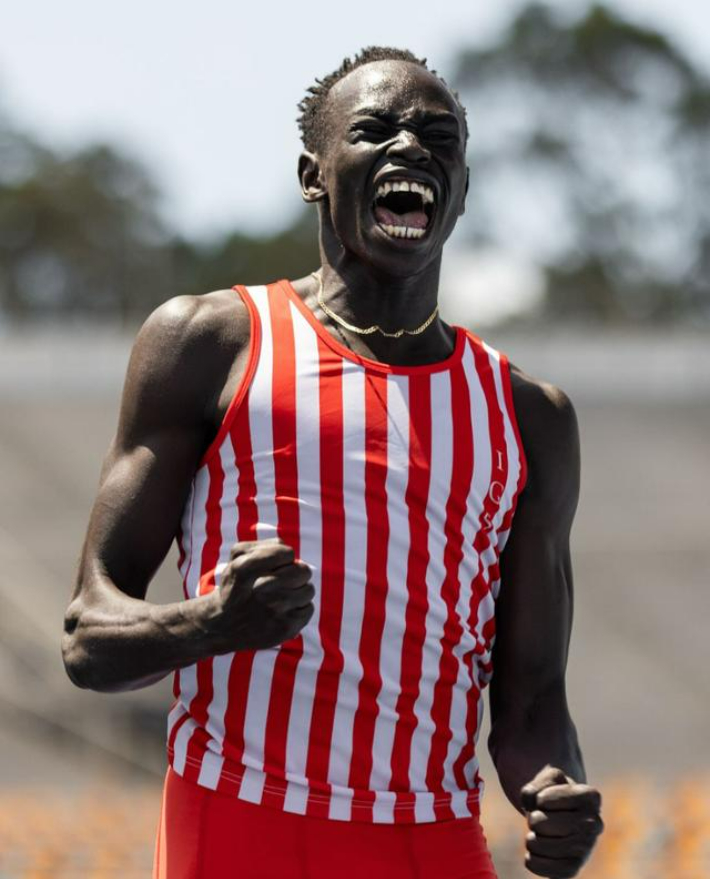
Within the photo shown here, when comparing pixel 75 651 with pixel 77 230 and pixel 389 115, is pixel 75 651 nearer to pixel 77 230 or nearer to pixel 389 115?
pixel 389 115

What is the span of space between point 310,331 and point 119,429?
336mm

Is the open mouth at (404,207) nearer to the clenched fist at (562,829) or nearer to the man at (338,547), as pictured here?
the man at (338,547)

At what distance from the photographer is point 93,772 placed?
14.9m

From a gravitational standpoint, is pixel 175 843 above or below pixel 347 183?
below

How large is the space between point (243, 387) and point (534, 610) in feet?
2.04

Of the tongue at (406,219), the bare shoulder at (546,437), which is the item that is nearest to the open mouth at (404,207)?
the tongue at (406,219)

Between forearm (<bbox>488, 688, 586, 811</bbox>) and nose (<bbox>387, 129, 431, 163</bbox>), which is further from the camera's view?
forearm (<bbox>488, 688, 586, 811</bbox>)

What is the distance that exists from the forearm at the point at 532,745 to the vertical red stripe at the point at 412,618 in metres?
0.25

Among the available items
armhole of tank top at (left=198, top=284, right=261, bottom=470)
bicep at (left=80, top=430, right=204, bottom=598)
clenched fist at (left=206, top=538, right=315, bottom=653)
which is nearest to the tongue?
armhole of tank top at (left=198, top=284, right=261, bottom=470)

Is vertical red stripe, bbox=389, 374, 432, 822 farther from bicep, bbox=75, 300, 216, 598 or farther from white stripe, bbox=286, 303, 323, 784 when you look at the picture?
bicep, bbox=75, 300, 216, 598

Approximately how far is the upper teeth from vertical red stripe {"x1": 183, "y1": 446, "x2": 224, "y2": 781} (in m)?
0.48

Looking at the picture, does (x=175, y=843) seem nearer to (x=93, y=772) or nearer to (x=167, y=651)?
(x=167, y=651)

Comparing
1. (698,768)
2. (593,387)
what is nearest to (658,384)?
(593,387)

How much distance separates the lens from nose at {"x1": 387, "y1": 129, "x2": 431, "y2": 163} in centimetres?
273
